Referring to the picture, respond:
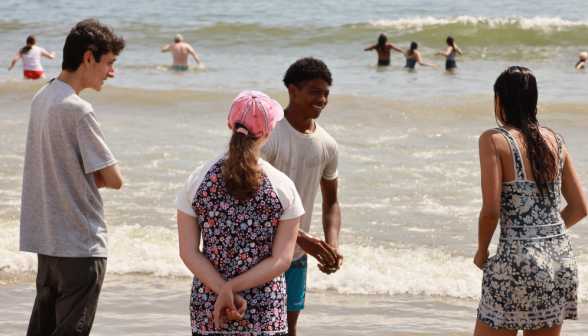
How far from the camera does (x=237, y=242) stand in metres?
2.35

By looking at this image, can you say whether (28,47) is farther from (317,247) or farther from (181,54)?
(317,247)

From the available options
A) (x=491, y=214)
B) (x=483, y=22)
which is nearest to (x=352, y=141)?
(x=491, y=214)

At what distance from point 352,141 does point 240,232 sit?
873cm

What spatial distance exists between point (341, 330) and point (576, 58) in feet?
68.3

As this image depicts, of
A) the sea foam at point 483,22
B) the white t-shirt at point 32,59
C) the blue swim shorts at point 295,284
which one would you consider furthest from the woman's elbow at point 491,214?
the sea foam at point 483,22

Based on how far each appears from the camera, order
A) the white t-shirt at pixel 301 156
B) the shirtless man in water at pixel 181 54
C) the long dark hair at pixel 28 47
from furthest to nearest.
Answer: the shirtless man in water at pixel 181 54 < the long dark hair at pixel 28 47 < the white t-shirt at pixel 301 156

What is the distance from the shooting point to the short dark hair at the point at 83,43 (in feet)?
9.23

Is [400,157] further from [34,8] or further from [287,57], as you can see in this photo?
[34,8]

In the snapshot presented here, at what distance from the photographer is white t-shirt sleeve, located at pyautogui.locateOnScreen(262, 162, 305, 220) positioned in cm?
235

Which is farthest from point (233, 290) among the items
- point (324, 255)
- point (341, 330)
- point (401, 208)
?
point (401, 208)

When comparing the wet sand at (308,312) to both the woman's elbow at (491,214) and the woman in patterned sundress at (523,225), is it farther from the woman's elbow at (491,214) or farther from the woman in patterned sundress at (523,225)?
the woman's elbow at (491,214)

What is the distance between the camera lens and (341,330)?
437 centimetres

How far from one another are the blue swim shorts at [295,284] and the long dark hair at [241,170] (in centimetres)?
105

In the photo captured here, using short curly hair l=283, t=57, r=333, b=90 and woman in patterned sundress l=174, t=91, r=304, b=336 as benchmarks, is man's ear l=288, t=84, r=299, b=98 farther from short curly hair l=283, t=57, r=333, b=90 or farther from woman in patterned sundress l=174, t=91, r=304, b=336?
woman in patterned sundress l=174, t=91, r=304, b=336
